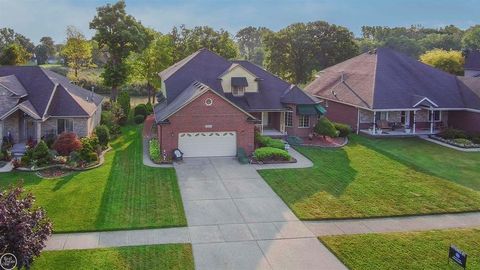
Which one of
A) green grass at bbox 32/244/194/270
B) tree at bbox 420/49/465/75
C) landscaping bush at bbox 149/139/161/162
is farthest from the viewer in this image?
tree at bbox 420/49/465/75

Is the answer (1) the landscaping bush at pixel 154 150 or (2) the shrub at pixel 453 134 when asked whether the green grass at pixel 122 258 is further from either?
(2) the shrub at pixel 453 134

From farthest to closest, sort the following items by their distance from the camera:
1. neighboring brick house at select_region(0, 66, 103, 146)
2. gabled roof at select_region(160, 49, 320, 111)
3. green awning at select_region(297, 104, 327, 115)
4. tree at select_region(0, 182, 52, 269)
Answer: gabled roof at select_region(160, 49, 320, 111)
green awning at select_region(297, 104, 327, 115)
neighboring brick house at select_region(0, 66, 103, 146)
tree at select_region(0, 182, 52, 269)

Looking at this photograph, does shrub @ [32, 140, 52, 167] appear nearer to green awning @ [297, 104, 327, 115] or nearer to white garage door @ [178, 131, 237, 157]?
white garage door @ [178, 131, 237, 157]

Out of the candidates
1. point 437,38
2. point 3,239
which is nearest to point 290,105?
point 3,239

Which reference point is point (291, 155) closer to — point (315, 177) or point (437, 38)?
point (315, 177)

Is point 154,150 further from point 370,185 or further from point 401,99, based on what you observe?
point 401,99

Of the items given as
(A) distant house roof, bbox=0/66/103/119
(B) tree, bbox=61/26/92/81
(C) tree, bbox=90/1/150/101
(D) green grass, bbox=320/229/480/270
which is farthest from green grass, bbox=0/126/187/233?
(B) tree, bbox=61/26/92/81
